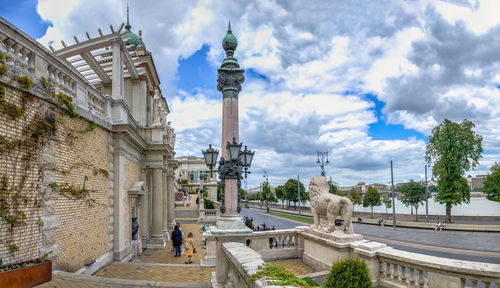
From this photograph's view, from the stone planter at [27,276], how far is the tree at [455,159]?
39.9 metres

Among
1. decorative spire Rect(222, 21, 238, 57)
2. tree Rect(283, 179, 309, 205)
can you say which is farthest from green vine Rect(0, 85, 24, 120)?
tree Rect(283, 179, 309, 205)

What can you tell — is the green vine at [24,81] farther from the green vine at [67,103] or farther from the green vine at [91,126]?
the green vine at [91,126]

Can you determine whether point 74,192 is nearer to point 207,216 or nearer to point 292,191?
point 207,216

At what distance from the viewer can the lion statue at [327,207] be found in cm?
1012

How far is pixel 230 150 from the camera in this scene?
8.73 metres

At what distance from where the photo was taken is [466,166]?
37.5 metres

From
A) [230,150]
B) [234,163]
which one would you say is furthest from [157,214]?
[230,150]

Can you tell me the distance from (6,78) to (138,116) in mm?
13762

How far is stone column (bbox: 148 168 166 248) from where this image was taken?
18406mm

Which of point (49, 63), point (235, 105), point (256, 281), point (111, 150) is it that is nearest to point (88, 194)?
point (111, 150)

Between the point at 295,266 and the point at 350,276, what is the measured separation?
20.5ft

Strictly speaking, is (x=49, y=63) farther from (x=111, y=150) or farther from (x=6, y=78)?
(x=111, y=150)

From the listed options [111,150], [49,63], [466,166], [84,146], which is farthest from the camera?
[466,166]

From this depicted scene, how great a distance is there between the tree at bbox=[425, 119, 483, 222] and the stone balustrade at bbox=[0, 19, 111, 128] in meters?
37.8
